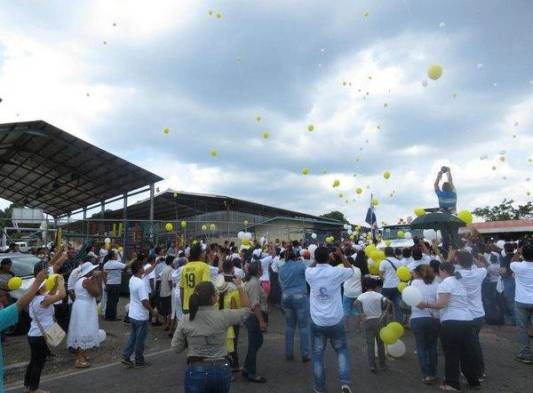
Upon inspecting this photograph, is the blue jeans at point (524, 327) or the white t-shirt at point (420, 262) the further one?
the white t-shirt at point (420, 262)

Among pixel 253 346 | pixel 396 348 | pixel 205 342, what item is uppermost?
pixel 205 342

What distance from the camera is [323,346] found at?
5.16 meters

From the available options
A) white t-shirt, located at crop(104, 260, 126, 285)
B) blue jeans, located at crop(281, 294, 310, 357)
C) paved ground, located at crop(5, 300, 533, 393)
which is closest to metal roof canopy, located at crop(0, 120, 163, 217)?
white t-shirt, located at crop(104, 260, 126, 285)

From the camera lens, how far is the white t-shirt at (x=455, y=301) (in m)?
5.13

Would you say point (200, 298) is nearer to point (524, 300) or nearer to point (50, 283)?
point (50, 283)

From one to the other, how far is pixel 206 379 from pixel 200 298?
0.64 m

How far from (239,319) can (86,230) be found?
14.8 m

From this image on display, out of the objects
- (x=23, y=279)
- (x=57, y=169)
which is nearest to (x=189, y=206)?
(x=57, y=169)

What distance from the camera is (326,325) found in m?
5.09

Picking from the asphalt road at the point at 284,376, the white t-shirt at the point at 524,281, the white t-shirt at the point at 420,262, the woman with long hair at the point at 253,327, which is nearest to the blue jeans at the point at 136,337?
the asphalt road at the point at 284,376

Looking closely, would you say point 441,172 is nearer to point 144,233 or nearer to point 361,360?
point 361,360

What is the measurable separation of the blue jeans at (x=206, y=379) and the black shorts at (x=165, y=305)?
6298 mm

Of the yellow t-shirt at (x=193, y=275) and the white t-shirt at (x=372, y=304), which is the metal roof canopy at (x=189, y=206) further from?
the white t-shirt at (x=372, y=304)

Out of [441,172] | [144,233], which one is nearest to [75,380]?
[441,172]
